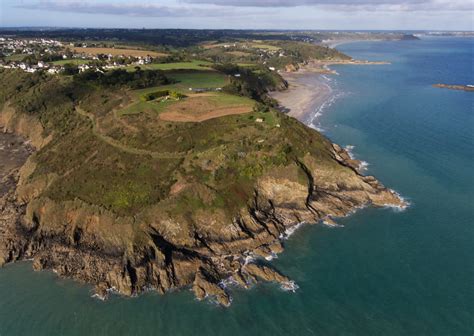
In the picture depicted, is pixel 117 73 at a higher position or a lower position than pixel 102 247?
higher

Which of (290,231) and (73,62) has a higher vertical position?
(73,62)

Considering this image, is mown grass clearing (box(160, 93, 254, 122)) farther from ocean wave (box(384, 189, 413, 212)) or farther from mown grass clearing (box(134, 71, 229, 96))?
ocean wave (box(384, 189, 413, 212))

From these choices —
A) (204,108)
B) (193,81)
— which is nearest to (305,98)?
(193,81)

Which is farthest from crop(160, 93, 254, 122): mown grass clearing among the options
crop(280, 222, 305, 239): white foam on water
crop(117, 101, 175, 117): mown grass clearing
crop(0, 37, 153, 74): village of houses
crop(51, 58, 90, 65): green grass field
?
crop(51, 58, 90, 65): green grass field

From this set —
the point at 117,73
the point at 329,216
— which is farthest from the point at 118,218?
the point at 117,73

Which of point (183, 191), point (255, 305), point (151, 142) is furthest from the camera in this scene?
point (151, 142)

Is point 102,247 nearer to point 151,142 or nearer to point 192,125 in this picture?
point 151,142

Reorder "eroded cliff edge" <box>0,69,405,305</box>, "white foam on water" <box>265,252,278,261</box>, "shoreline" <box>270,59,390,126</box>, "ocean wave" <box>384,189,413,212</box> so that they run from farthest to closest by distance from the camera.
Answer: "shoreline" <box>270,59,390,126</box>, "ocean wave" <box>384,189,413,212</box>, "white foam on water" <box>265,252,278,261</box>, "eroded cliff edge" <box>0,69,405,305</box>

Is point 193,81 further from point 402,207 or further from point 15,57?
point 15,57
